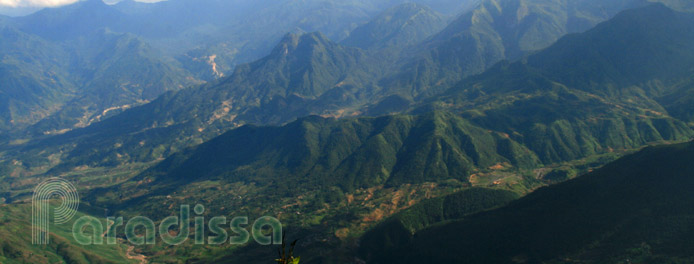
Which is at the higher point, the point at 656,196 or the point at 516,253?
the point at 656,196

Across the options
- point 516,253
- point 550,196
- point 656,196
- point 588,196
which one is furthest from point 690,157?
point 516,253

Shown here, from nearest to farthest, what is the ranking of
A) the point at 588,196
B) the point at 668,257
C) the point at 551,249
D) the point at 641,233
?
1. the point at 668,257
2. the point at 641,233
3. the point at 551,249
4. the point at 588,196

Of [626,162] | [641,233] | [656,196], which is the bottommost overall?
[641,233]

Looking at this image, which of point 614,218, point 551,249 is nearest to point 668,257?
point 614,218

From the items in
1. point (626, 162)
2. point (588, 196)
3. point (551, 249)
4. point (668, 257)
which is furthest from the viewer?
point (626, 162)

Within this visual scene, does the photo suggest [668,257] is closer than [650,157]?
Yes

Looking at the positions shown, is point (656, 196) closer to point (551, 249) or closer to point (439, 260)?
point (551, 249)
